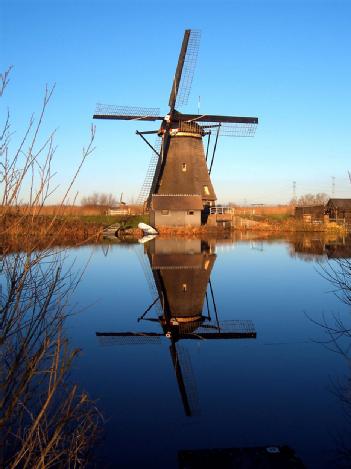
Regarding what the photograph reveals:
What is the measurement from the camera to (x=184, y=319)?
9.23 metres

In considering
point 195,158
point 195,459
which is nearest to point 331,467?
point 195,459

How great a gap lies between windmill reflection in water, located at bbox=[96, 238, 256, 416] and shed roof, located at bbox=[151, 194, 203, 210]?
1339 centimetres

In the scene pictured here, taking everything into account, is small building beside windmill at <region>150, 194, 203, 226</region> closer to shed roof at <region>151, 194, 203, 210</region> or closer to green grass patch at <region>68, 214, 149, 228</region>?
shed roof at <region>151, 194, 203, 210</region>

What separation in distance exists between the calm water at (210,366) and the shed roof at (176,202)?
15471 mm

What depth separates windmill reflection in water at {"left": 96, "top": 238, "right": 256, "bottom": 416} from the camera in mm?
6422

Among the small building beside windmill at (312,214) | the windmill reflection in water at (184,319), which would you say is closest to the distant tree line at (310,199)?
the small building beside windmill at (312,214)

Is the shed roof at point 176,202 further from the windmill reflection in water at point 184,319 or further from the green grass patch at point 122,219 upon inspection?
the windmill reflection in water at point 184,319

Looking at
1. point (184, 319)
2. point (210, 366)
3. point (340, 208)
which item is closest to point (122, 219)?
point (340, 208)

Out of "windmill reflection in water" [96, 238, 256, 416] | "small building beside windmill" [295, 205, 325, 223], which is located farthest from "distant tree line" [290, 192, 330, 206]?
"windmill reflection in water" [96, 238, 256, 416]

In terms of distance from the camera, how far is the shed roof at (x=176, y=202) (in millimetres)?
28759

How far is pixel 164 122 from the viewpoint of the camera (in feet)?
91.7

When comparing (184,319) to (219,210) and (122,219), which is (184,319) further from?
(122,219)

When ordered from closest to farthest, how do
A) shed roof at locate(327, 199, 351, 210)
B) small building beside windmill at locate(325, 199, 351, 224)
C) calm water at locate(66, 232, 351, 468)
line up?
calm water at locate(66, 232, 351, 468) < small building beside windmill at locate(325, 199, 351, 224) < shed roof at locate(327, 199, 351, 210)

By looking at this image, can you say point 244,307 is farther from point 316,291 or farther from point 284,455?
point 284,455
